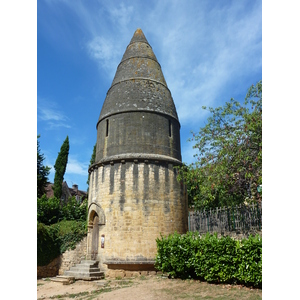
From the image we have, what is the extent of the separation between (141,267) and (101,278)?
2.08 m

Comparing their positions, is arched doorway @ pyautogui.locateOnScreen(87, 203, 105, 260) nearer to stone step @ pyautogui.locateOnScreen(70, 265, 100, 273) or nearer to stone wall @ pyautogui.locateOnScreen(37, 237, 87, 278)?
stone step @ pyautogui.locateOnScreen(70, 265, 100, 273)

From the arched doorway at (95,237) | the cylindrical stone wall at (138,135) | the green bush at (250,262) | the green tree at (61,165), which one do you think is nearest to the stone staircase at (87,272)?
the arched doorway at (95,237)

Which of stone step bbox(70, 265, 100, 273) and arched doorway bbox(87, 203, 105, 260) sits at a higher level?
arched doorway bbox(87, 203, 105, 260)

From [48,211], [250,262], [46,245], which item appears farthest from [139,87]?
[250,262]

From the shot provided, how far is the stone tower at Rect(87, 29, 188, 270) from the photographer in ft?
45.6

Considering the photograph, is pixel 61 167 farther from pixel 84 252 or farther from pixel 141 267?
pixel 141 267

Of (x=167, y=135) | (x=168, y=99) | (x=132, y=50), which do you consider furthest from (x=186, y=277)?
(x=132, y=50)

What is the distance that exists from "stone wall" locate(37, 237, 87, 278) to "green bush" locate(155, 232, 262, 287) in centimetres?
603

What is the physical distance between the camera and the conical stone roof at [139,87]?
1634 centimetres

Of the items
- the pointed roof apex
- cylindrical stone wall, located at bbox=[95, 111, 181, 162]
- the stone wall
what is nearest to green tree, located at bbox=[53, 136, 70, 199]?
the stone wall

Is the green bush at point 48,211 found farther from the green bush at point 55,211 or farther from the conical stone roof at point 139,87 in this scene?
the conical stone roof at point 139,87

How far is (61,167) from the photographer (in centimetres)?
2820

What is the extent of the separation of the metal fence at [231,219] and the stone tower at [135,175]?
1.60m
